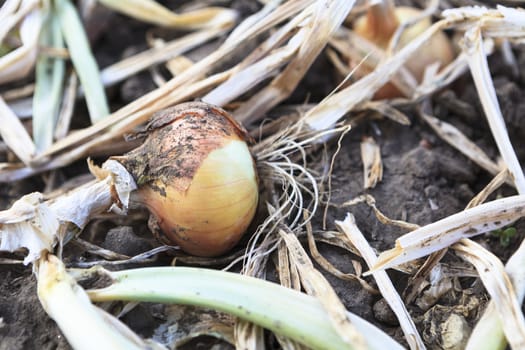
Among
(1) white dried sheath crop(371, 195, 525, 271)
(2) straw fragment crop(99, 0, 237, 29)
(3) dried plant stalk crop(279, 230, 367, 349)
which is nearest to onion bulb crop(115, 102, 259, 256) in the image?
(3) dried plant stalk crop(279, 230, 367, 349)

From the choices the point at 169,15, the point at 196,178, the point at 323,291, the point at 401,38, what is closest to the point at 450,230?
the point at 323,291

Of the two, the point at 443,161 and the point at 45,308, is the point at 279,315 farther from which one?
the point at 443,161

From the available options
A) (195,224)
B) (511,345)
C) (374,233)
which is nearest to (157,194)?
(195,224)

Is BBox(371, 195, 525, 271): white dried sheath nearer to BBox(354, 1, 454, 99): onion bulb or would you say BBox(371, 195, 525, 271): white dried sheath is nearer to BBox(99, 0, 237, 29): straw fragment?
BBox(354, 1, 454, 99): onion bulb

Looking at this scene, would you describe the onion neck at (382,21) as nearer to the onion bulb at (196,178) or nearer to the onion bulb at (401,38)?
the onion bulb at (401,38)

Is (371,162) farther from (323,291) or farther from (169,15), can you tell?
(169,15)

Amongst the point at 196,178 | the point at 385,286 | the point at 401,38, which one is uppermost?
the point at 401,38
